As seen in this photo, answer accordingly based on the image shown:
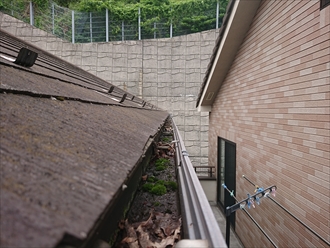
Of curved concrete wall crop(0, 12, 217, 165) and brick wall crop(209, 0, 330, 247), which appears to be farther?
curved concrete wall crop(0, 12, 217, 165)

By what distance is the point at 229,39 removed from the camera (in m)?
5.50

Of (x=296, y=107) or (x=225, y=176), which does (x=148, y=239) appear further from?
(x=225, y=176)

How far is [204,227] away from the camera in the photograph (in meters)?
0.71

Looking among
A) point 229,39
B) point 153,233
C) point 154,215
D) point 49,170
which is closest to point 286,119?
point 229,39

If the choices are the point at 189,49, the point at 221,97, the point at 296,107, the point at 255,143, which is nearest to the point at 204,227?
the point at 296,107

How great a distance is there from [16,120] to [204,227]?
2.13 feet

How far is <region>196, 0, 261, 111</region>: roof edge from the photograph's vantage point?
15.6 ft

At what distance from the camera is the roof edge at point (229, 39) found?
4766 millimetres

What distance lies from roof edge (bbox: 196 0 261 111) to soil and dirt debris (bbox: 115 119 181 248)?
14.3 feet

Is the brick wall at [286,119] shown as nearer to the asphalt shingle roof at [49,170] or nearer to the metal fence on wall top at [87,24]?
the asphalt shingle roof at [49,170]

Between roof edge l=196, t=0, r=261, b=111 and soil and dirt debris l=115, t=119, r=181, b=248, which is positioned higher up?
roof edge l=196, t=0, r=261, b=111

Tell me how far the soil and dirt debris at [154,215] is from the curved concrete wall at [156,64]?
11.5 m

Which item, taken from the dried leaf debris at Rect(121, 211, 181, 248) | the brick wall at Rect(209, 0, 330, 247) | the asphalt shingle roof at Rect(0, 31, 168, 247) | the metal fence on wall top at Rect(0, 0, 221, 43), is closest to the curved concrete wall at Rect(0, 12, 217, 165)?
the metal fence on wall top at Rect(0, 0, 221, 43)

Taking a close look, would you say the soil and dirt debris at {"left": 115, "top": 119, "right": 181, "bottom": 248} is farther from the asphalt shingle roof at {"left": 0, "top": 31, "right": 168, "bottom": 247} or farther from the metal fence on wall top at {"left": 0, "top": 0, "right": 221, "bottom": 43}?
the metal fence on wall top at {"left": 0, "top": 0, "right": 221, "bottom": 43}
